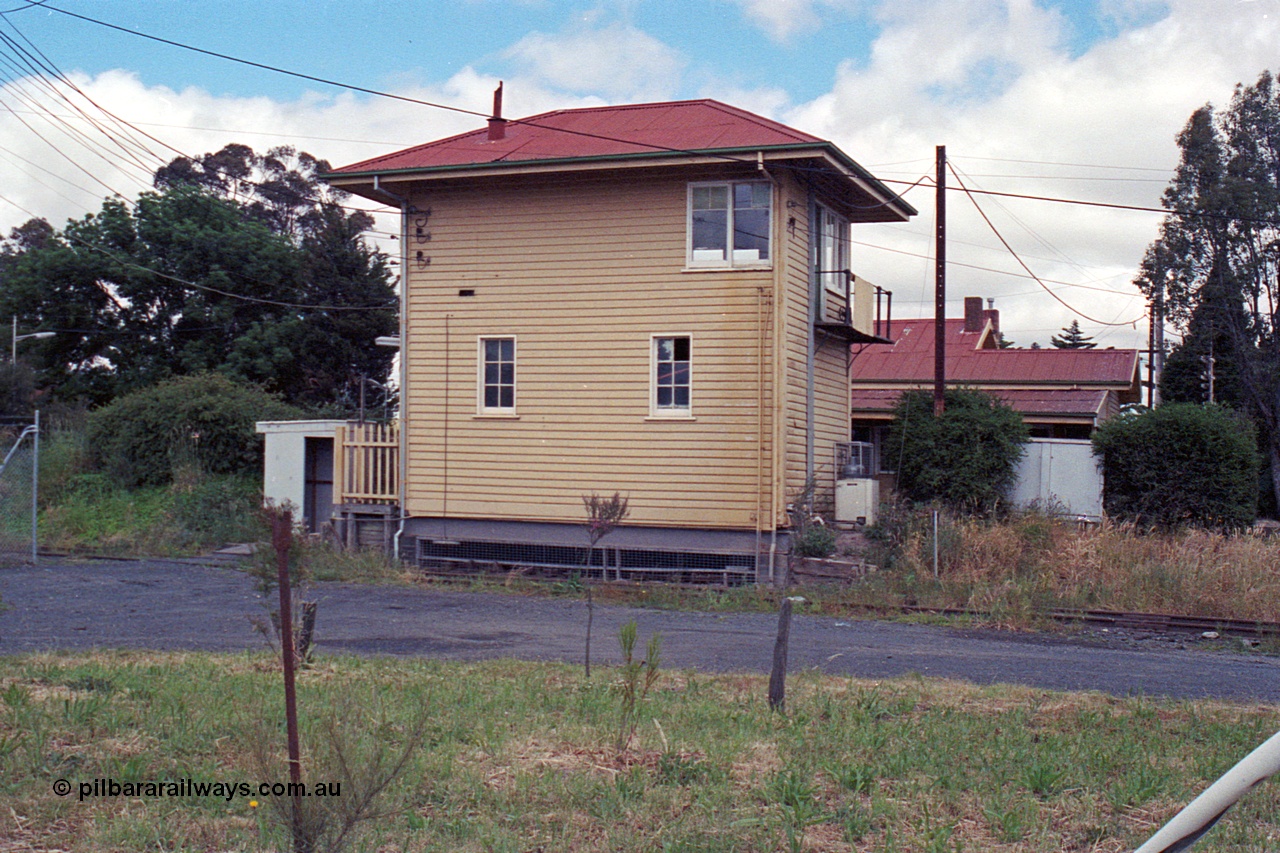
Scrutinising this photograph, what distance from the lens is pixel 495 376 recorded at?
19672 millimetres

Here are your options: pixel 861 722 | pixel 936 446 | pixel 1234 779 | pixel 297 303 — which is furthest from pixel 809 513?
pixel 297 303

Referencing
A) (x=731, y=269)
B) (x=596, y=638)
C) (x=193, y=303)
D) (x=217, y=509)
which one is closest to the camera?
(x=596, y=638)

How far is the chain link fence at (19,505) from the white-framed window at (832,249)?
1323 cm

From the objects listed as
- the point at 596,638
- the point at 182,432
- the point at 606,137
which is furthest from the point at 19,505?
the point at 596,638

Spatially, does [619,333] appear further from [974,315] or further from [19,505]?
[974,315]

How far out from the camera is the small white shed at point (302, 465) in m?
22.1

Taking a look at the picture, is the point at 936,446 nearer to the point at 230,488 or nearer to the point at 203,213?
the point at 230,488

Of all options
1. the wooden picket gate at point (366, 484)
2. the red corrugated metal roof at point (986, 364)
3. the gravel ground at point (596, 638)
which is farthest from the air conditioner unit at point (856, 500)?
the red corrugated metal roof at point (986, 364)

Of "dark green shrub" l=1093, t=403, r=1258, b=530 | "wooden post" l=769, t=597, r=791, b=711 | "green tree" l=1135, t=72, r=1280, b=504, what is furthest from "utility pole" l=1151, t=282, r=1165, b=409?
"wooden post" l=769, t=597, r=791, b=711

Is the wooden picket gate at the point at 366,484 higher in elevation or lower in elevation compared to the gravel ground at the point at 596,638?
higher

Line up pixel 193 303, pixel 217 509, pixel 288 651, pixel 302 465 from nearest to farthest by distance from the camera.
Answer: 1. pixel 288 651
2. pixel 302 465
3. pixel 217 509
4. pixel 193 303

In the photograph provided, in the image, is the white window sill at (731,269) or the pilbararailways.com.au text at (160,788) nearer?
the pilbararailways.com.au text at (160,788)

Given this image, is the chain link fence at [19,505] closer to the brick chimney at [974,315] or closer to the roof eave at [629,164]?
the roof eave at [629,164]

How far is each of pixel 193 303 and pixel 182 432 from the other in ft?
54.8
